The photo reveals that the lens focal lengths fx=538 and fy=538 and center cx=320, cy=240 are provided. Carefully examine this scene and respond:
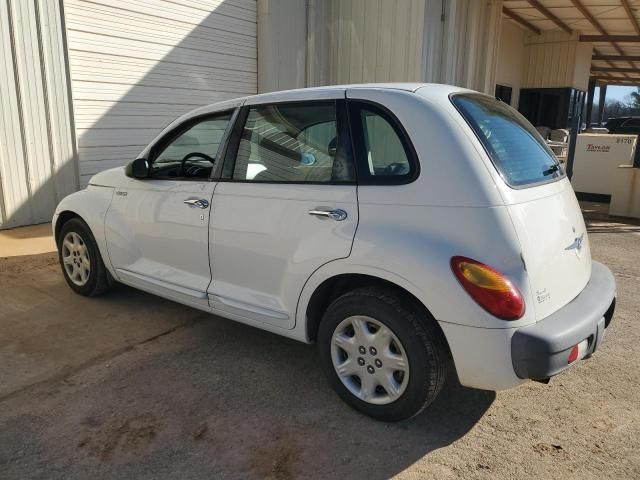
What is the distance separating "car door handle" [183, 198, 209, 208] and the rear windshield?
168cm

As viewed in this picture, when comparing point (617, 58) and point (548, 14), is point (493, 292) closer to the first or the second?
point (548, 14)

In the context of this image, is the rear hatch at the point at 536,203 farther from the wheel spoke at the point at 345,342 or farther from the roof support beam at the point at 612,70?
the roof support beam at the point at 612,70

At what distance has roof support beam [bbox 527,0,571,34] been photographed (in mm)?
12824

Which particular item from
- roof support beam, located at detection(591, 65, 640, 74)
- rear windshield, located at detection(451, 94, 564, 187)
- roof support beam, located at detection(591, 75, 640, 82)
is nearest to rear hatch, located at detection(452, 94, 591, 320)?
rear windshield, located at detection(451, 94, 564, 187)

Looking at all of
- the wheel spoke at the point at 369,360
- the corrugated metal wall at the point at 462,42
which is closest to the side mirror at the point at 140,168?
the wheel spoke at the point at 369,360

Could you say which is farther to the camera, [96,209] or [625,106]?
[625,106]

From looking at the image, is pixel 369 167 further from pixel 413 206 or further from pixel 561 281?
pixel 561 281

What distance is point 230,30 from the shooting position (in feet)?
30.8

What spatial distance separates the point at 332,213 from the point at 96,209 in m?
2.37

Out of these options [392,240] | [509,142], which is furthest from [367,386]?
[509,142]

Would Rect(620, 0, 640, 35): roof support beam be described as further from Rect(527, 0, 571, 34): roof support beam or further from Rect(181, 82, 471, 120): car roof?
Rect(181, 82, 471, 120): car roof

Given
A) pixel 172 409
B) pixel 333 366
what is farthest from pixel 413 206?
pixel 172 409

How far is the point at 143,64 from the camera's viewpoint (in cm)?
811

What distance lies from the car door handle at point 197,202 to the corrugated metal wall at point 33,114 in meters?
4.22
